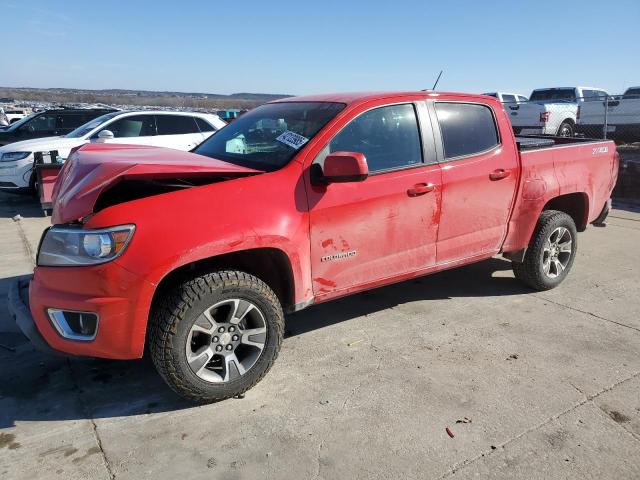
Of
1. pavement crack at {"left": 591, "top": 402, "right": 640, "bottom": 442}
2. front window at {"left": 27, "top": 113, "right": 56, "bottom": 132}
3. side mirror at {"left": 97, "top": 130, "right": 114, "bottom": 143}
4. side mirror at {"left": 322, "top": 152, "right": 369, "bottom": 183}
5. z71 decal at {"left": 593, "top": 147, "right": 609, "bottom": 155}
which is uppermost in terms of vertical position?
front window at {"left": 27, "top": 113, "right": 56, "bottom": 132}

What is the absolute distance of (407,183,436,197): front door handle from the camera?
3594 mm

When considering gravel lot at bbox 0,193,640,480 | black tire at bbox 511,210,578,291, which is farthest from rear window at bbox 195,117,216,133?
black tire at bbox 511,210,578,291

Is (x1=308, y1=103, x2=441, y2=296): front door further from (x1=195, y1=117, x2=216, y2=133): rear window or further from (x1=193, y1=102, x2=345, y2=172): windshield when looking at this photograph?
(x1=195, y1=117, x2=216, y2=133): rear window

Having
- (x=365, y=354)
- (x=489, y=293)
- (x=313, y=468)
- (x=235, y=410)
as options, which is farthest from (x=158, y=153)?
(x=489, y=293)

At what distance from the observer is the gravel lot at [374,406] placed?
8.26 feet

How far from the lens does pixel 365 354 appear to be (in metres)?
3.62

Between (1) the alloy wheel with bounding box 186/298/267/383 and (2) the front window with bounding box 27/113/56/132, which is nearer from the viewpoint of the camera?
(1) the alloy wheel with bounding box 186/298/267/383

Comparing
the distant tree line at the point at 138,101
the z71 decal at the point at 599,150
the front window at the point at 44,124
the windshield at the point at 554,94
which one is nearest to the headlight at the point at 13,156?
the front window at the point at 44,124

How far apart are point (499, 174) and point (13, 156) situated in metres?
8.75

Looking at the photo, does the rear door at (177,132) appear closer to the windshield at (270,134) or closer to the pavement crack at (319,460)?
the windshield at (270,134)

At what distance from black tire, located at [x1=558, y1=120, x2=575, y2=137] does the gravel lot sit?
12.7 metres

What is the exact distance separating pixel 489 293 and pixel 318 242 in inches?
92.5

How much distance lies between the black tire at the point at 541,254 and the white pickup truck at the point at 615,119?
1192 cm

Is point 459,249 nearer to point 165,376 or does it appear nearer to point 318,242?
point 318,242
